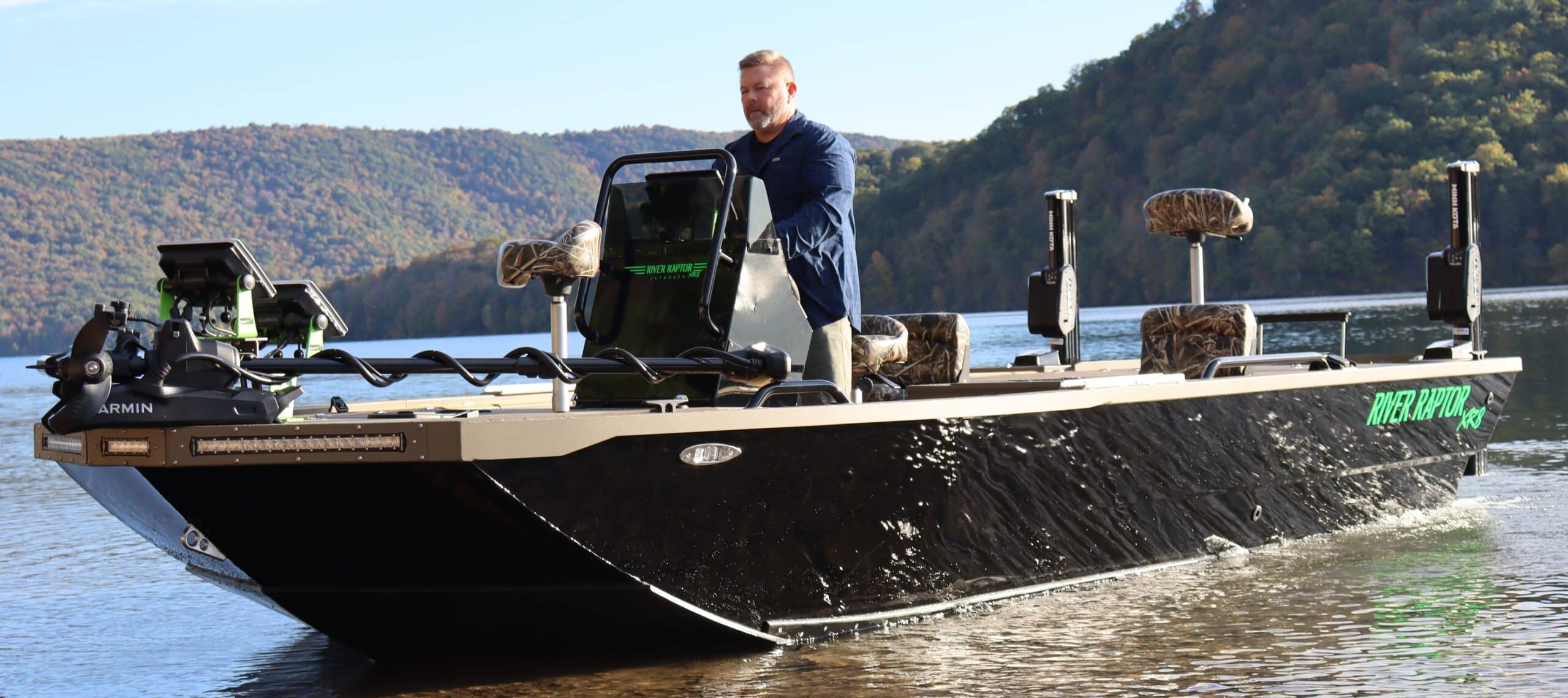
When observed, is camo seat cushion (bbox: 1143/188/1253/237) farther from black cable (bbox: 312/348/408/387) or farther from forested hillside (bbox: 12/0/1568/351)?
forested hillside (bbox: 12/0/1568/351)

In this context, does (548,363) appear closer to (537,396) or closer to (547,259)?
(547,259)

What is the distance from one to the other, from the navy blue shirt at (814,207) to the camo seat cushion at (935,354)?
2.49 meters

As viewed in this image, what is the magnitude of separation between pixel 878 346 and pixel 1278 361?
1.75 metres

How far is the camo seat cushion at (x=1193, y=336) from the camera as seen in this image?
914 cm

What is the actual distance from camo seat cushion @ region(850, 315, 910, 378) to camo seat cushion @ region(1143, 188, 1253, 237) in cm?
159

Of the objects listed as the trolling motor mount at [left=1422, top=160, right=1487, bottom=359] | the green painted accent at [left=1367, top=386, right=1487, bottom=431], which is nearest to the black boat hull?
the green painted accent at [left=1367, top=386, right=1487, bottom=431]

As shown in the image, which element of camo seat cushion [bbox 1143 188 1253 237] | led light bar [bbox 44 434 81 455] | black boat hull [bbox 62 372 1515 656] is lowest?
black boat hull [bbox 62 372 1515 656]

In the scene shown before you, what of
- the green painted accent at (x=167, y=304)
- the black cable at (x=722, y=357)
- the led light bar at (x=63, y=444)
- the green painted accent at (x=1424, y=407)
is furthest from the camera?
the green painted accent at (x=1424, y=407)

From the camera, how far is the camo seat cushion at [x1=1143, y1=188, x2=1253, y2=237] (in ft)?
29.4

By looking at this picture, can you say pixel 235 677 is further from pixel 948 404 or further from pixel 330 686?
pixel 948 404

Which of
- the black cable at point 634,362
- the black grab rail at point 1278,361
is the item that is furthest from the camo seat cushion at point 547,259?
the black grab rail at point 1278,361

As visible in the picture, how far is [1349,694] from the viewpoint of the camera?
5.18 m

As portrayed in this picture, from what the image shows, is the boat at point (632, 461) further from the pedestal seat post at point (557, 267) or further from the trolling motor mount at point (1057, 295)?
the trolling motor mount at point (1057, 295)

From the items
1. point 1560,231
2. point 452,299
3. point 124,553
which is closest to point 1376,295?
point 1560,231
